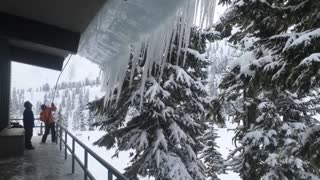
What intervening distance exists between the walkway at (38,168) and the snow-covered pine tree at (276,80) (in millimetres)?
4378

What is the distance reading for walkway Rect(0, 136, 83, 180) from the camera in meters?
8.08

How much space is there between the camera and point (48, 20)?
24.7 ft

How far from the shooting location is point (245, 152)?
12086 millimetres

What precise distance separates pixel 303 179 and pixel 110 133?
19.0 feet

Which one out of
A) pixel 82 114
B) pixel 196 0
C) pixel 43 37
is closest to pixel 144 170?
pixel 43 37

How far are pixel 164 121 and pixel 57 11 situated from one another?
5.12 m

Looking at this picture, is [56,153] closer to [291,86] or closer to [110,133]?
[110,133]

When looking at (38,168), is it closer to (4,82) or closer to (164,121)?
(164,121)

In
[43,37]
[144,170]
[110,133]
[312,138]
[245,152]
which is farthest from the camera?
[245,152]

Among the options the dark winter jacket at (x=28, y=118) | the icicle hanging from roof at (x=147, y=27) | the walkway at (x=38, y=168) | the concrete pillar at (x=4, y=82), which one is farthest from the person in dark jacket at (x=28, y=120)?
the icicle hanging from roof at (x=147, y=27)

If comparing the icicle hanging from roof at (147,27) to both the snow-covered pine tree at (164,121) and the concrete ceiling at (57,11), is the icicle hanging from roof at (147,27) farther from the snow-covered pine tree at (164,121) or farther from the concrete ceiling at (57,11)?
the snow-covered pine tree at (164,121)

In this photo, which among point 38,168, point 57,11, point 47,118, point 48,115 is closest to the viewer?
point 57,11

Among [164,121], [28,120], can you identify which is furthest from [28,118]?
[164,121]

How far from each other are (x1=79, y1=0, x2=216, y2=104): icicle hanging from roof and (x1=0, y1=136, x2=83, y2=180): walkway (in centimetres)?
539
